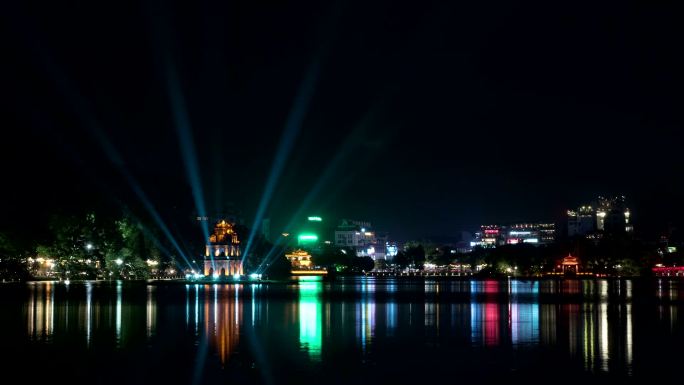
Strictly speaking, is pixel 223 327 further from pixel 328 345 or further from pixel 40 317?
pixel 40 317

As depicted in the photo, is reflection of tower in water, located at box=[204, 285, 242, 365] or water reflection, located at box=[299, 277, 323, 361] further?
water reflection, located at box=[299, 277, 323, 361]

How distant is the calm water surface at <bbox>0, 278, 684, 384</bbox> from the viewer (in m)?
20.5

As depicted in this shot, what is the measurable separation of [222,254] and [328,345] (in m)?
116

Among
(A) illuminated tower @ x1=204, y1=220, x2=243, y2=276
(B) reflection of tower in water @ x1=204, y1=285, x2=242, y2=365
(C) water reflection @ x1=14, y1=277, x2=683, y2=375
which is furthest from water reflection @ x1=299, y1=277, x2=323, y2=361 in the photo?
(A) illuminated tower @ x1=204, y1=220, x2=243, y2=276

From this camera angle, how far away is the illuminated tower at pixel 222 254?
13900cm

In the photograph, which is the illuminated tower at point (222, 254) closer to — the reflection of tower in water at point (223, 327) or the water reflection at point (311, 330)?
the reflection of tower in water at point (223, 327)

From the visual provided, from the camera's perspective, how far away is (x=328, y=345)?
26875 mm

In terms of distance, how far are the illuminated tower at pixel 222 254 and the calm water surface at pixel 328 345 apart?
94.6 meters

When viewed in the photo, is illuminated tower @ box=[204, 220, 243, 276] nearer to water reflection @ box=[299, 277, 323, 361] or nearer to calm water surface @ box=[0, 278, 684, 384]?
water reflection @ box=[299, 277, 323, 361]

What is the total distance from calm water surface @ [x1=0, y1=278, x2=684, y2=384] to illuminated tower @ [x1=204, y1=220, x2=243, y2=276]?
310ft

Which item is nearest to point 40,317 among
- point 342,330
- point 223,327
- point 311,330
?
point 223,327

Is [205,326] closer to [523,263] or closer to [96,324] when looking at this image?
[96,324]

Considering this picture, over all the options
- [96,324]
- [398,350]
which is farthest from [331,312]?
[398,350]

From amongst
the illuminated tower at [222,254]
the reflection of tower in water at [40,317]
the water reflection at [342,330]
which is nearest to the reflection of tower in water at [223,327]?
the water reflection at [342,330]
